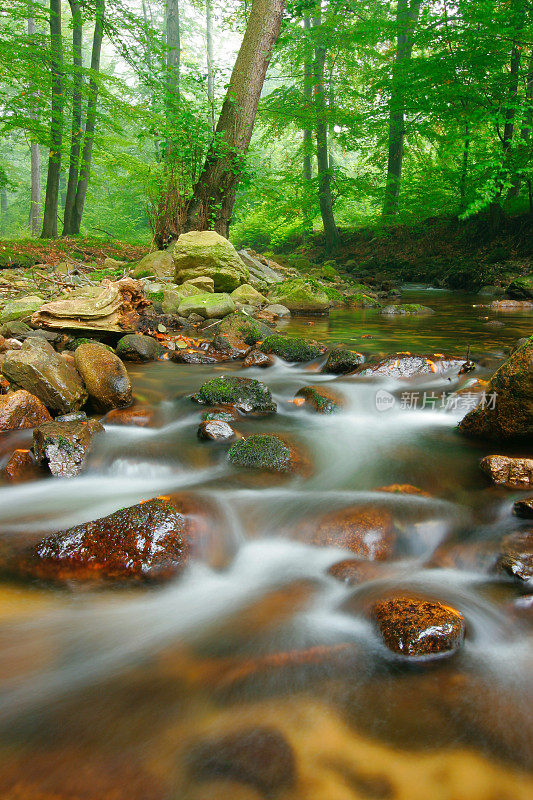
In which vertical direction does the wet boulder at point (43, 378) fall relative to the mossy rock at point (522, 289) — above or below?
below

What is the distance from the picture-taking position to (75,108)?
13.8 meters

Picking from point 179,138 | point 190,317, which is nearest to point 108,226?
point 179,138

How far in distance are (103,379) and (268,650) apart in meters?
3.08

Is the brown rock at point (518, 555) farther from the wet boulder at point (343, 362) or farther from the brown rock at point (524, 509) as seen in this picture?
the wet boulder at point (343, 362)

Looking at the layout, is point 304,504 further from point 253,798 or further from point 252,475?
point 253,798

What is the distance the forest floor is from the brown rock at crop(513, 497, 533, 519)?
12108mm

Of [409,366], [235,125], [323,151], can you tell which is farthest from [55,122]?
[409,366]

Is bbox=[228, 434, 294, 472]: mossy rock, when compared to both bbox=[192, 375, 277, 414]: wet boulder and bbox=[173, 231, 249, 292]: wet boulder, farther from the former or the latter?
bbox=[173, 231, 249, 292]: wet boulder

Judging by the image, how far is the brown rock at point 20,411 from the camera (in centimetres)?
374

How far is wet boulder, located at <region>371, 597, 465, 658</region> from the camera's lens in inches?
69.3

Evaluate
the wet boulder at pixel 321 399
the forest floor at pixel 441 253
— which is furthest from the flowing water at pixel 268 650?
the forest floor at pixel 441 253

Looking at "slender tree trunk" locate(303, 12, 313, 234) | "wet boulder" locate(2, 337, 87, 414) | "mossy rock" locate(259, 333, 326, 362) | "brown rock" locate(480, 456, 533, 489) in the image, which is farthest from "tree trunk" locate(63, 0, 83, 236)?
"brown rock" locate(480, 456, 533, 489)

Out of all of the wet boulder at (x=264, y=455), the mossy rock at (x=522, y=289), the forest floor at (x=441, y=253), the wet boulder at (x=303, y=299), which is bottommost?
the wet boulder at (x=264, y=455)

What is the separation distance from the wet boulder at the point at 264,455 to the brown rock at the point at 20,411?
1710 mm
